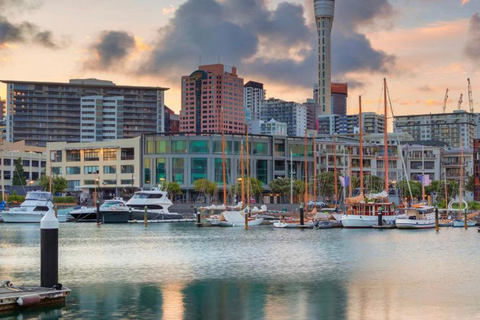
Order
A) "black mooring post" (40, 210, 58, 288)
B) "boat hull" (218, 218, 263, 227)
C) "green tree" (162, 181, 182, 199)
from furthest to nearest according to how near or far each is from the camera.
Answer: "green tree" (162, 181, 182, 199) → "boat hull" (218, 218, 263, 227) → "black mooring post" (40, 210, 58, 288)

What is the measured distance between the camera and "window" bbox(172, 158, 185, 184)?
192 meters

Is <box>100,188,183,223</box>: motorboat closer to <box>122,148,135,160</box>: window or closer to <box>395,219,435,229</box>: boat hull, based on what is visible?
<box>395,219,435,229</box>: boat hull

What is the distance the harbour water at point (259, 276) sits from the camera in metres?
39.4

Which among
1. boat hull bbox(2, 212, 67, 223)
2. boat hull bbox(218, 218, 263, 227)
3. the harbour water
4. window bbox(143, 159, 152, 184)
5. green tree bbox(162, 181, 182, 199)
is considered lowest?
the harbour water

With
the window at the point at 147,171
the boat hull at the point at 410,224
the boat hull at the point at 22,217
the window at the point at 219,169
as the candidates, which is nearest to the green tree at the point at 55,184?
the window at the point at 147,171

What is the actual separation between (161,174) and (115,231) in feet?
272

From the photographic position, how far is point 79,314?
38.1m

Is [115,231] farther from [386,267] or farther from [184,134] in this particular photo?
[184,134]

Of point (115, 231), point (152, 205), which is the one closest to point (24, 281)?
point (115, 231)

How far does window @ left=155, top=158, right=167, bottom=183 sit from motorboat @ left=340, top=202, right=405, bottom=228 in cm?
8298

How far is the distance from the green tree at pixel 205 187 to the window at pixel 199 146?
10.9m

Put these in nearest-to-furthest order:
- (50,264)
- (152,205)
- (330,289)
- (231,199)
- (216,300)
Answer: (50,264)
(216,300)
(330,289)
(152,205)
(231,199)

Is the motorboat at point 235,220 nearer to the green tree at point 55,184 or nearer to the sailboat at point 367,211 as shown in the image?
the sailboat at point 367,211

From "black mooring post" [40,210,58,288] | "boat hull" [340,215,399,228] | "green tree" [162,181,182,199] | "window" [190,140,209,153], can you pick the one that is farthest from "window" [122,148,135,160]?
"black mooring post" [40,210,58,288]
